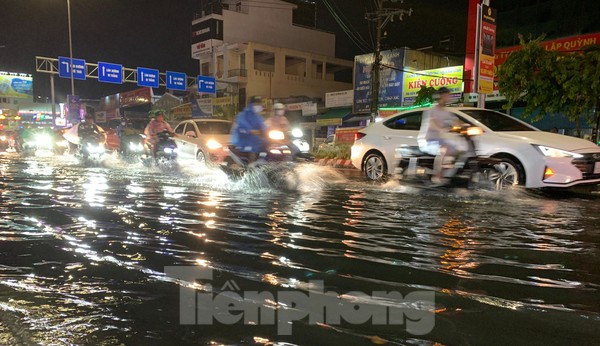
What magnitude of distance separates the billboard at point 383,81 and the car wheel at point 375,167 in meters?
21.2

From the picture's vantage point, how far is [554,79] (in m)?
15.8

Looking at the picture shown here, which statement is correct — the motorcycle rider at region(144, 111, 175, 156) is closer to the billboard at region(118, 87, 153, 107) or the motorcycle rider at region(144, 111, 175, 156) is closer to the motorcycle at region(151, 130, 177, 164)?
the motorcycle at region(151, 130, 177, 164)

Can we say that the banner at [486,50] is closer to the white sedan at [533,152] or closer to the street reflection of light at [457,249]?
the white sedan at [533,152]

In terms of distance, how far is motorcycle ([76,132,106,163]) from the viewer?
15414 mm

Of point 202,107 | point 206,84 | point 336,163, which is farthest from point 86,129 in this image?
point 202,107

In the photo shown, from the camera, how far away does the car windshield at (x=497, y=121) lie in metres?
7.66

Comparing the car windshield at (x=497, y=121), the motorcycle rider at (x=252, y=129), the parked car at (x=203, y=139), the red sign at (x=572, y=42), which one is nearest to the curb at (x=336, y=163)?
the parked car at (x=203, y=139)

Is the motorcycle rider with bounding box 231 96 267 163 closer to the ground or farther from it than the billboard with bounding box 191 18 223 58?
closer to the ground

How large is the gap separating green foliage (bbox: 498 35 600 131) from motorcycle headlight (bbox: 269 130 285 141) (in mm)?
11296

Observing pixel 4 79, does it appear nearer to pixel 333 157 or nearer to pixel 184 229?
pixel 333 157

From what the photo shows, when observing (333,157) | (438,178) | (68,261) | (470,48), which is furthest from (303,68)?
(68,261)

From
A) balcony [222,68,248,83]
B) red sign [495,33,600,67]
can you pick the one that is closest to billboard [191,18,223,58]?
balcony [222,68,248,83]

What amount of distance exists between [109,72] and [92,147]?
19368 millimetres

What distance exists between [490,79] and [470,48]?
32.5 feet
